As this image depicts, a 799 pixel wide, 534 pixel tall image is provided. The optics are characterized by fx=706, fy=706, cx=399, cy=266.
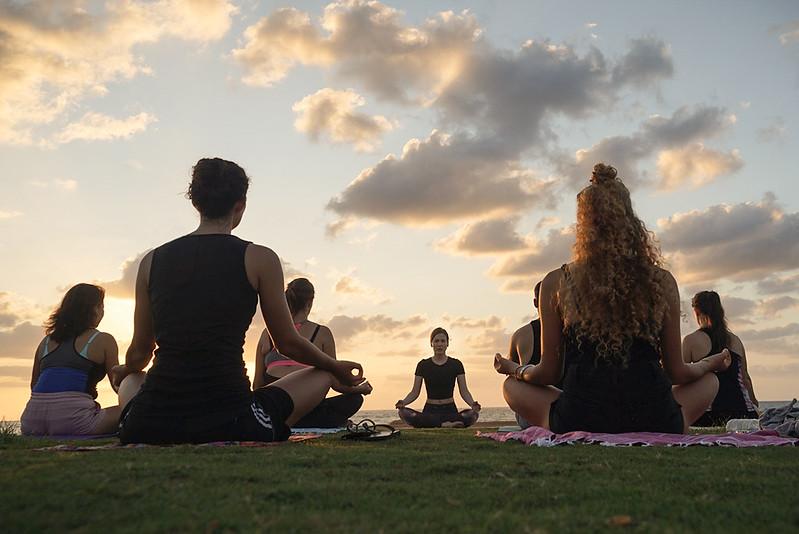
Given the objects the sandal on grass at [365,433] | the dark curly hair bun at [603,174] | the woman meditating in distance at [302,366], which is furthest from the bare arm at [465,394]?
the dark curly hair bun at [603,174]

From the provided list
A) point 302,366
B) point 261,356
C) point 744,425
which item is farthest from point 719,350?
point 261,356

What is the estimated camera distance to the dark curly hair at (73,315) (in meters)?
7.84

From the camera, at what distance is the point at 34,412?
773 cm

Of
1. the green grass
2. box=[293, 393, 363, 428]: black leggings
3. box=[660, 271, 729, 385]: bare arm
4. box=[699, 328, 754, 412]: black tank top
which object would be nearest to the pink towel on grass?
box=[660, 271, 729, 385]: bare arm

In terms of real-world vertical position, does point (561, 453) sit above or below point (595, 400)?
below

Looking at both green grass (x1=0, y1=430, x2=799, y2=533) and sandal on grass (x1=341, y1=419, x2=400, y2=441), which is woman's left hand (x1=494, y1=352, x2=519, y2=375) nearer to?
sandal on grass (x1=341, y1=419, x2=400, y2=441)

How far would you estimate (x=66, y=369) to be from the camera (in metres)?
7.72

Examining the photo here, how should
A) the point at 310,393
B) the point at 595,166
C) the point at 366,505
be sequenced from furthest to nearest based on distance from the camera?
the point at 595,166, the point at 310,393, the point at 366,505

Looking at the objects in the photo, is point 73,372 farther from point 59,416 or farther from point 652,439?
point 652,439

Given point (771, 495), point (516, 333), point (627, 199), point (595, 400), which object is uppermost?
point (627, 199)

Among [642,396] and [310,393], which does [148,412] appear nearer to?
[310,393]

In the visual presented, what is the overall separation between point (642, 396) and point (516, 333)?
277cm

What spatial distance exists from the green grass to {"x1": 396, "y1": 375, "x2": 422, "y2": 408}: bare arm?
878 cm

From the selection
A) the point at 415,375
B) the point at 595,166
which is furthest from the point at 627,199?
the point at 415,375
